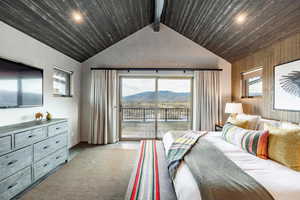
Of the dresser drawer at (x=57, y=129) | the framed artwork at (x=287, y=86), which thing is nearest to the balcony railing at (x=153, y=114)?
the dresser drawer at (x=57, y=129)

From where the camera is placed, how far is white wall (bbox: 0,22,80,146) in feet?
7.31

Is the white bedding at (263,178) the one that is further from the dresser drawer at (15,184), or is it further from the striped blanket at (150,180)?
the dresser drawer at (15,184)

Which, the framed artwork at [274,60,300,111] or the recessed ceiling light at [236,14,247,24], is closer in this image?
the framed artwork at [274,60,300,111]

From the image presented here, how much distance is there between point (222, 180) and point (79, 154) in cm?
320

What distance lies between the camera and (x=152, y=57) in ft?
14.6

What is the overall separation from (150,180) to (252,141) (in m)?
1.37

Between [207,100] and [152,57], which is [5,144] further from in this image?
[207,100]

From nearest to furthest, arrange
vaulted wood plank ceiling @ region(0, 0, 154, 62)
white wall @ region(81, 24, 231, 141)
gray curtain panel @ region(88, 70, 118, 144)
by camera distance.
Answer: vaulted wood plank ceiling @ region(0, 0, 154, 62) → gray curtain panel @ region(88, 70, 118, 144) → white wall @ region(81, 24, 231, 141)

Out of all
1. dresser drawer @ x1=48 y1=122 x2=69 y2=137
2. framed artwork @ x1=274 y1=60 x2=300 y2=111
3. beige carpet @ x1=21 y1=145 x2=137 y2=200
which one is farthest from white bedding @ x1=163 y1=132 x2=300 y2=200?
dresser drawer @ x1=48 y1=122 x2=69 y2=137

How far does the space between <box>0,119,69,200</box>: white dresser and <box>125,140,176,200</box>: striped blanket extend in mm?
1465

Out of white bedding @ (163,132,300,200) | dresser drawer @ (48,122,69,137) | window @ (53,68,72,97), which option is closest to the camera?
white bedding @ (163,132,300,200)

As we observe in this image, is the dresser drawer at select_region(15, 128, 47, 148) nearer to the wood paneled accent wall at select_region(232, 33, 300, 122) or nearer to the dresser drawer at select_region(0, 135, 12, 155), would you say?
the dresser drawer at select_region(0, 135, 12, 155)

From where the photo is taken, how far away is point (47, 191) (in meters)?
2.11

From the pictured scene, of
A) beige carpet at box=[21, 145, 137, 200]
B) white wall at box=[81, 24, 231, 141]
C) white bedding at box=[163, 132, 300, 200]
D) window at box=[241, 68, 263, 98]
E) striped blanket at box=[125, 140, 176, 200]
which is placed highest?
white wall at box=[81, 24, 231, 141]
